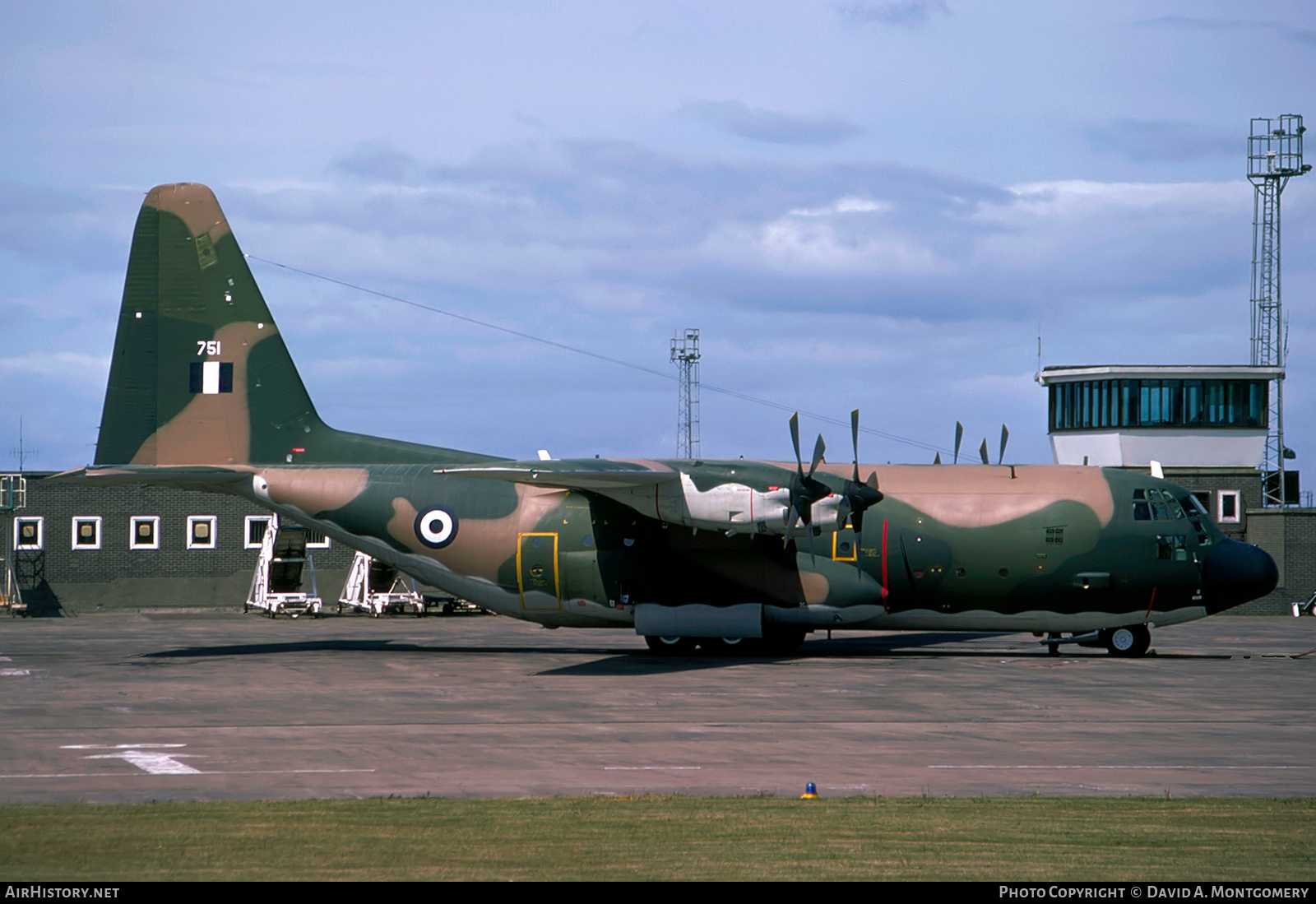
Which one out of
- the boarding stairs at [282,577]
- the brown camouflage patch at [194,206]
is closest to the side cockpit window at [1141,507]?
the brown camouflage patch at [194,206]

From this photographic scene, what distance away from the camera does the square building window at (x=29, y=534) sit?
5066cm

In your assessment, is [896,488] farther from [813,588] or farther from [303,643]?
[303,643]

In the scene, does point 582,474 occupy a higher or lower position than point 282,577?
higher

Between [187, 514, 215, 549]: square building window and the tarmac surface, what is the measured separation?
58.1 ft

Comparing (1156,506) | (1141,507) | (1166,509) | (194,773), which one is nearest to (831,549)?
(1141,507)

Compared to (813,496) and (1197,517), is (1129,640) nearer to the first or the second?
(1197,517)

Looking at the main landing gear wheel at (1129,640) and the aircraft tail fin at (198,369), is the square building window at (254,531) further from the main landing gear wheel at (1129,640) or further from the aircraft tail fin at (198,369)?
the main landing gear wheel at (1129,640)

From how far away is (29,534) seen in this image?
1998 inches

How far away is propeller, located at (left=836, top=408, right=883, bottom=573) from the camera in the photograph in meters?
27.1

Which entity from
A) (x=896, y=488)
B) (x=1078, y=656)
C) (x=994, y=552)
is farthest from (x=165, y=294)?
(x=1078, y=656)

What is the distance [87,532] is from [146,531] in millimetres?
2221

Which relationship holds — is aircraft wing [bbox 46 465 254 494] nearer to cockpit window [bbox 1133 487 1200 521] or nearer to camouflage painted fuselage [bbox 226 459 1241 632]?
camouflage painted fuselage [bbox 226 459 1241 632]

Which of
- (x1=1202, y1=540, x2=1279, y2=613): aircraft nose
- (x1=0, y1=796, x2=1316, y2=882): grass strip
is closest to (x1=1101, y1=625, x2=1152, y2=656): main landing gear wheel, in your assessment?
(x1=1202, y1=540, x2=1279, y2=613): aircraft nose

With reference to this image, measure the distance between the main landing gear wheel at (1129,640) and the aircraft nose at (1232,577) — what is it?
5.19ft
